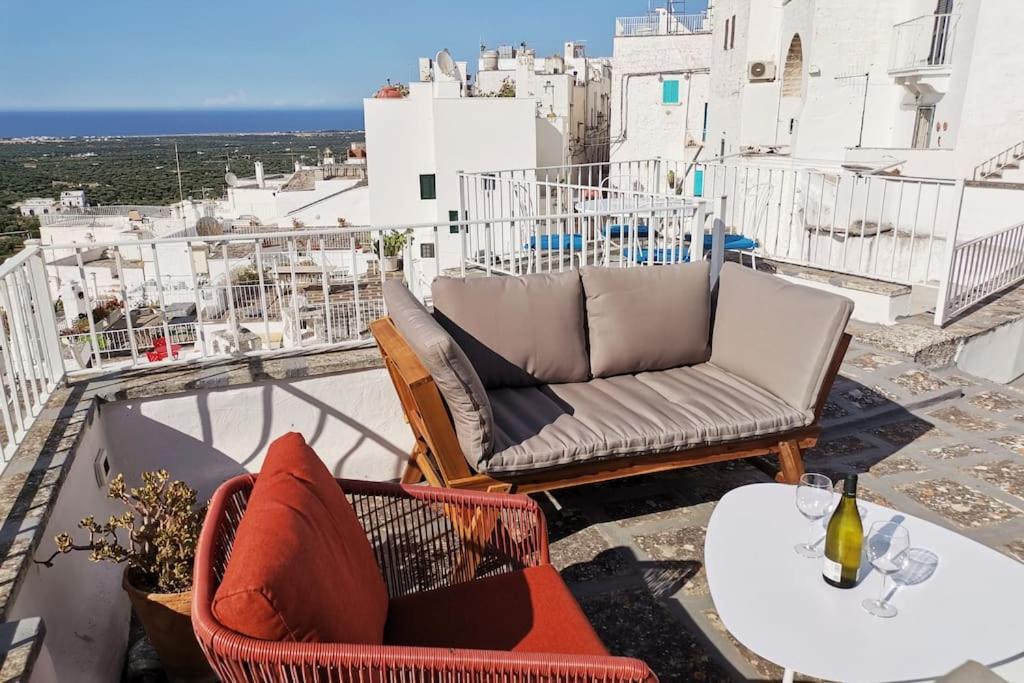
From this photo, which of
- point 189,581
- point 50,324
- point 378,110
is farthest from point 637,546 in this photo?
point 378,110

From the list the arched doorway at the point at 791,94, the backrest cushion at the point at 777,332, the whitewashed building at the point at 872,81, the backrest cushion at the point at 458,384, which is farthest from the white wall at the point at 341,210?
the backrest cushion at the point at 458,384

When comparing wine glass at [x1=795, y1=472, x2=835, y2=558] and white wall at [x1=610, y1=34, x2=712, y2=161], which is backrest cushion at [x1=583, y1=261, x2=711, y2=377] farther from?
white wall at [x1=610, y1=34, x2=712, y2=161]

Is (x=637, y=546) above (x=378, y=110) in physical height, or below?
below

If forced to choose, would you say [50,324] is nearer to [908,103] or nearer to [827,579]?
[827,579]

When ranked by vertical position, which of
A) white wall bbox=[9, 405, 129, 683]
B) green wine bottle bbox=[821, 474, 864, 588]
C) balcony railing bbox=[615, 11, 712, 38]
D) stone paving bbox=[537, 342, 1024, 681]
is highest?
balcony railing bbox=[615, 11, 712, 38]

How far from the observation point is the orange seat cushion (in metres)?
1.61

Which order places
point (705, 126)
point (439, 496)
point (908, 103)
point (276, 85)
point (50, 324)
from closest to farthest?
point (439, 496) → point (50, 324) → point (908, 103) → point (705, 126) → point (276, 85)

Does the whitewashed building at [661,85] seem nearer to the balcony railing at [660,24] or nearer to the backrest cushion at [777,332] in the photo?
the balcony railing at [660,24]

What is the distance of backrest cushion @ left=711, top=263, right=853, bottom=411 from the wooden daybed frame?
0.24 feet

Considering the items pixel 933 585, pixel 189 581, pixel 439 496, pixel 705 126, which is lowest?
pixel 189 581

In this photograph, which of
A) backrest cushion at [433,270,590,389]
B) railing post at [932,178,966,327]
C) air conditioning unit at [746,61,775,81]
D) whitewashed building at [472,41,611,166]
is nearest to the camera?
backrest cushion at [433,270,590,389]

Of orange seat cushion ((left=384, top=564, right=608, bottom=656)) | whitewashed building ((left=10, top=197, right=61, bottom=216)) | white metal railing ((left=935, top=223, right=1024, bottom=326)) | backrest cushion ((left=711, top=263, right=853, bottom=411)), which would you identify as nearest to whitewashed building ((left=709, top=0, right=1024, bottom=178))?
white metal railing ((left=935, top=223, right=1024, bottom=326))

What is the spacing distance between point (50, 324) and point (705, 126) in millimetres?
21656

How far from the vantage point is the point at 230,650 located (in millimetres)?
1188
